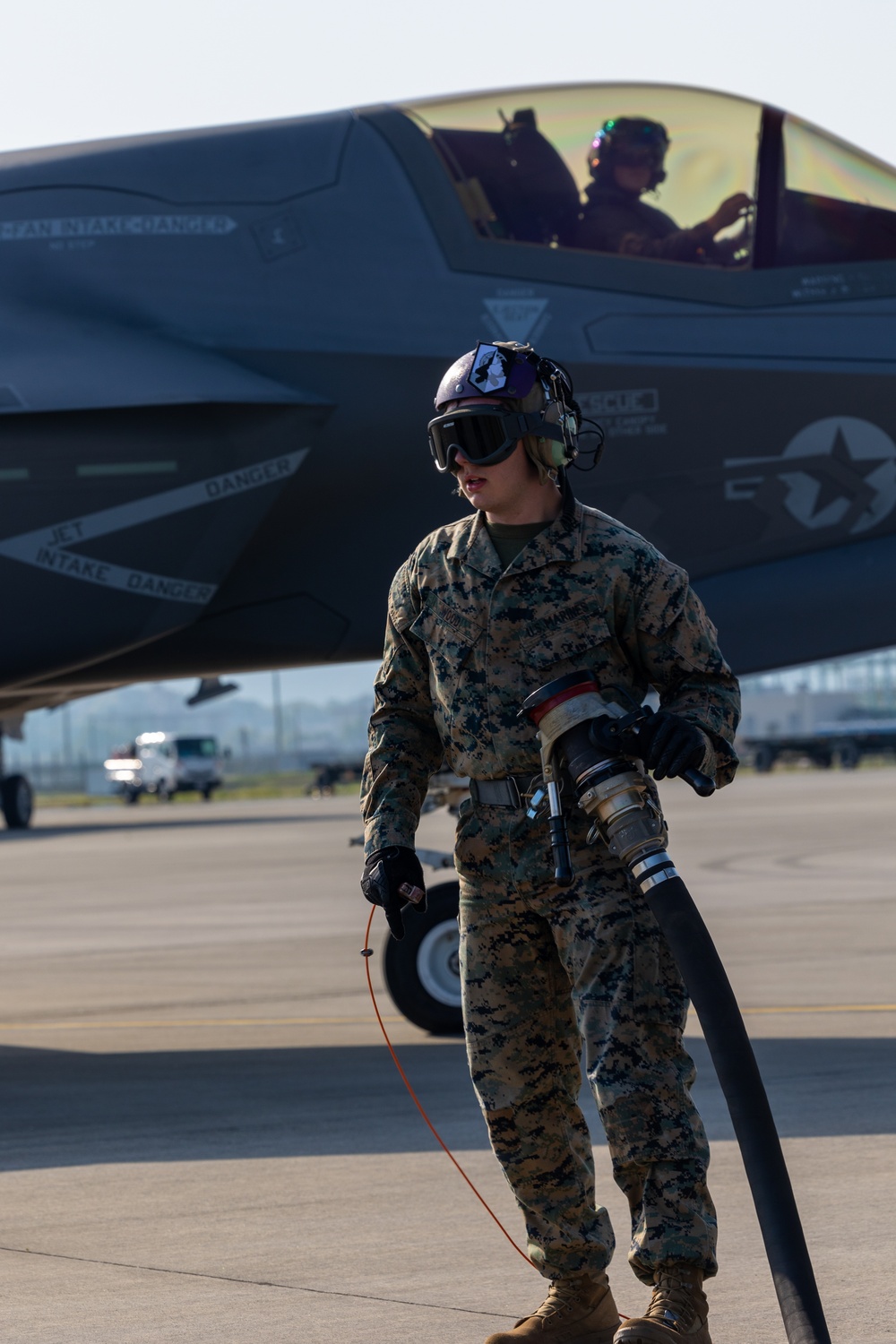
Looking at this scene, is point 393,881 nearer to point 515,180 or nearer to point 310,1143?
point 310,1143

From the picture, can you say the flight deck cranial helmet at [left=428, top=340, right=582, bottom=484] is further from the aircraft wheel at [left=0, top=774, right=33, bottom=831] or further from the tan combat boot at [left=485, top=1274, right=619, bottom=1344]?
the aircraft wheel at [left=0, top=774, right=33, bottom=831]

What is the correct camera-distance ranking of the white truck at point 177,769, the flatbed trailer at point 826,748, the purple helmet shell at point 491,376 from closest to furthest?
the purple helmet shell at point 491,376 → the flatbed trailer at point 826,748 → the white truck at point 177,769

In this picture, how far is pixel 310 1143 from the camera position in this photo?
6629 millimetres

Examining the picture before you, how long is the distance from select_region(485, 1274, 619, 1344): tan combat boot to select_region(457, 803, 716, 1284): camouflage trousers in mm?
46

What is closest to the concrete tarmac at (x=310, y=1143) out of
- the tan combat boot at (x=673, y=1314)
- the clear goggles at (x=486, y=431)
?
the tan combat boot at (x=673, y=1314)

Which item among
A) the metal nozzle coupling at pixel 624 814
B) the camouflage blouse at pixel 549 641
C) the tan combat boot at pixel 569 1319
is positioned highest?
the camouflage blouse at pixel 549 641

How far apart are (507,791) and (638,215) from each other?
4.96 meters

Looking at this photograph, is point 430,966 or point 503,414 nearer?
point 503,414

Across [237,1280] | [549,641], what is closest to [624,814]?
[549,641]

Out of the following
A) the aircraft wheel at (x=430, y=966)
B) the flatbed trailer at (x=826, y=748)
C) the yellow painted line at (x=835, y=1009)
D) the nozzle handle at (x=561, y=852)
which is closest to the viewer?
the nozzle handle at (x=561, y=852)

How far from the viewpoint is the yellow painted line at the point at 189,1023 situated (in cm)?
1007

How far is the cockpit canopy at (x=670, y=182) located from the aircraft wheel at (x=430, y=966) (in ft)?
11.3

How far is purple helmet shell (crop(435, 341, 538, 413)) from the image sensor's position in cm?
405

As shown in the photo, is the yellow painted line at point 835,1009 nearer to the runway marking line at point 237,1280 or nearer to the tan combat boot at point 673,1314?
the runway marking line at point 237,1280
